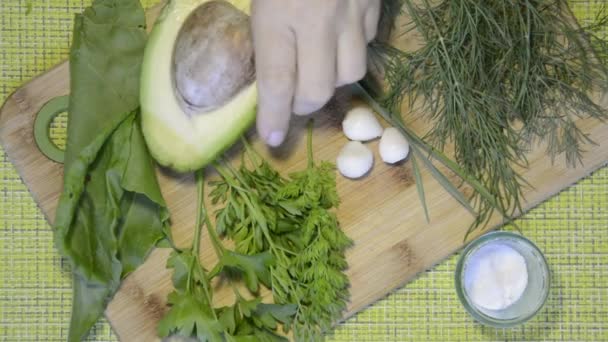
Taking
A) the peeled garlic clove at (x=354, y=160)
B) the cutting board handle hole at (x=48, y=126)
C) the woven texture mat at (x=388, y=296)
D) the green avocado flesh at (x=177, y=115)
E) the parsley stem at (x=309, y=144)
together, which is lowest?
the woven texture mat at (x=388, y=296)

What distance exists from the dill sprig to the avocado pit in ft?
0.62

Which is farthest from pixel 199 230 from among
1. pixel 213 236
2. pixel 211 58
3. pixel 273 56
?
pixel 273 56

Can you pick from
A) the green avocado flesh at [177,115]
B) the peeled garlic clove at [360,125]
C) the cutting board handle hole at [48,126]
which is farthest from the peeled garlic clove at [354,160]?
the cutting board handle hole at [48,126]

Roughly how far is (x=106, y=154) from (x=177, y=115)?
0.13 m

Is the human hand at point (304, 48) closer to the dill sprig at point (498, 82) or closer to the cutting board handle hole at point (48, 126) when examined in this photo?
the dill sprig at point (498, 82)

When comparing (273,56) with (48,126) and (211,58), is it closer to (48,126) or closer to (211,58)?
(211,58)

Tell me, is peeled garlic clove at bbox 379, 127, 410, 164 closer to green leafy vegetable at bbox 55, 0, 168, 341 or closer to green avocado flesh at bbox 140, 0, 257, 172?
green avocado flesh at bbox 140, 0, 257, 172

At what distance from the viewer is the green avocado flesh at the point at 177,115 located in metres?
0.97

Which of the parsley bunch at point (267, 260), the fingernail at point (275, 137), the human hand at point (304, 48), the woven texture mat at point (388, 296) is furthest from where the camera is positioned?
the woven texture mat at point (388, 296)

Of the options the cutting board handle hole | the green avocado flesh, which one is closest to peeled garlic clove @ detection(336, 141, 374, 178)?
the green avocado flesh

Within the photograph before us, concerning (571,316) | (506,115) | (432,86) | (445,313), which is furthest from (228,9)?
(571,316)

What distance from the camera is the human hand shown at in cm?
80

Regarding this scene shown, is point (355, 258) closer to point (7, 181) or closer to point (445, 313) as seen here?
point (445, 313)

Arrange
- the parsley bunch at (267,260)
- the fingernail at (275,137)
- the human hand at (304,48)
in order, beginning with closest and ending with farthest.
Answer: the human hand at (304,48) < the fingernail at (275,137) < the parsley bunch at (267,260)
